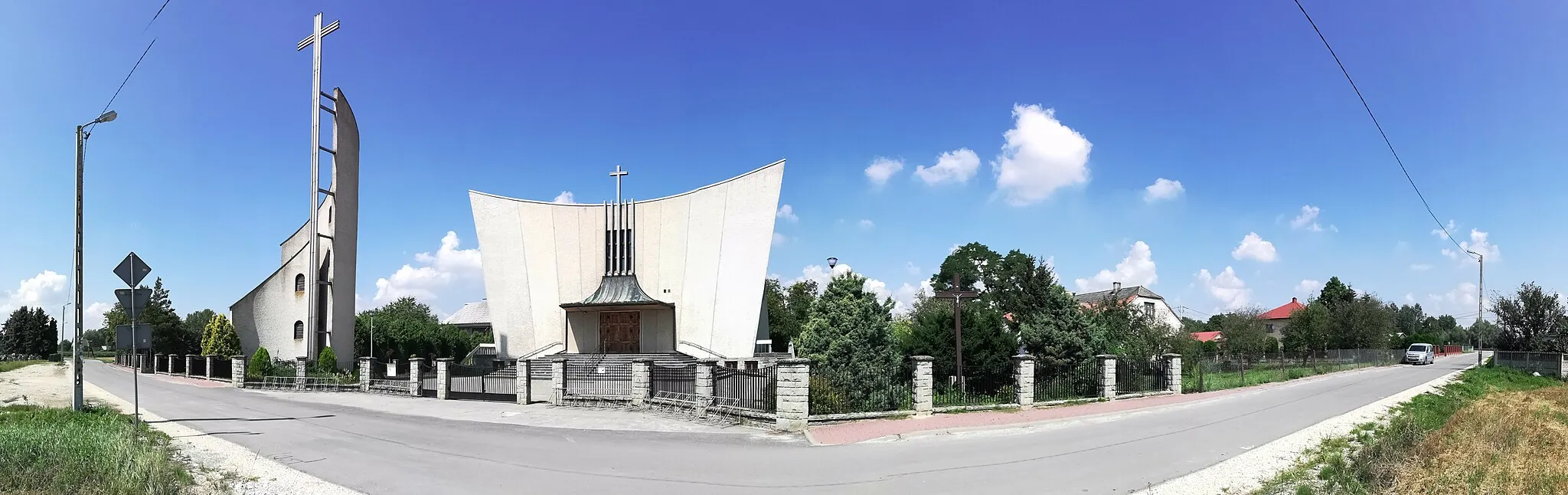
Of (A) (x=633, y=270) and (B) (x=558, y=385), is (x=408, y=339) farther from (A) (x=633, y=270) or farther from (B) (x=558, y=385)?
(B) (x=558, y=385)

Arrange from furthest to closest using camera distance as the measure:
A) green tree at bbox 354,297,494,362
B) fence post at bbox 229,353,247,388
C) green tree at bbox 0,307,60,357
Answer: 1. green tree at bbox 0,307,60,357
2. green tree at bbox 354,297,494,362
3. fence post at bbox 229,353,247,388

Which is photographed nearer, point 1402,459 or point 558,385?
point 1402,459

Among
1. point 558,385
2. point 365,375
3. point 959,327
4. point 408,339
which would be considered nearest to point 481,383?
point 558,385

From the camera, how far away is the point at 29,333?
7900 centimetres

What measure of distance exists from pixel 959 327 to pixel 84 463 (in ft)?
52.7

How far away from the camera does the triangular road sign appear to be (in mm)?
12320

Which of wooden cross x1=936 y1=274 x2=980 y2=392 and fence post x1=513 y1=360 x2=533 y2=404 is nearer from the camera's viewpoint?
wooden cross x1=936 y1=274 x2=980 y2=392

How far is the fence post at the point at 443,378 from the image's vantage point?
20.3 metres

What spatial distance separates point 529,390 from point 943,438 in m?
11.6

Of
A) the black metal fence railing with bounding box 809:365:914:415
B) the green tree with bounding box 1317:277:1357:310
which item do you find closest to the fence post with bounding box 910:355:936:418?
the black metal fence railing with bounding box 809:365:914:415

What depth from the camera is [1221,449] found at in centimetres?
1085

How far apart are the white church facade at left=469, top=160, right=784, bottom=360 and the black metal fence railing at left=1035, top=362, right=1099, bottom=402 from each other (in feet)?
54.3

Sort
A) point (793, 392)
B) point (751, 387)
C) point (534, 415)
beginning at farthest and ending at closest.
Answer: point (534, 415), point (751, 387), point (793, 392)

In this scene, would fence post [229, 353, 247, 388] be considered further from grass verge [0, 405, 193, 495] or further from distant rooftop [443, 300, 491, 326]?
distant rooftop [443, 300, 491, 326]
